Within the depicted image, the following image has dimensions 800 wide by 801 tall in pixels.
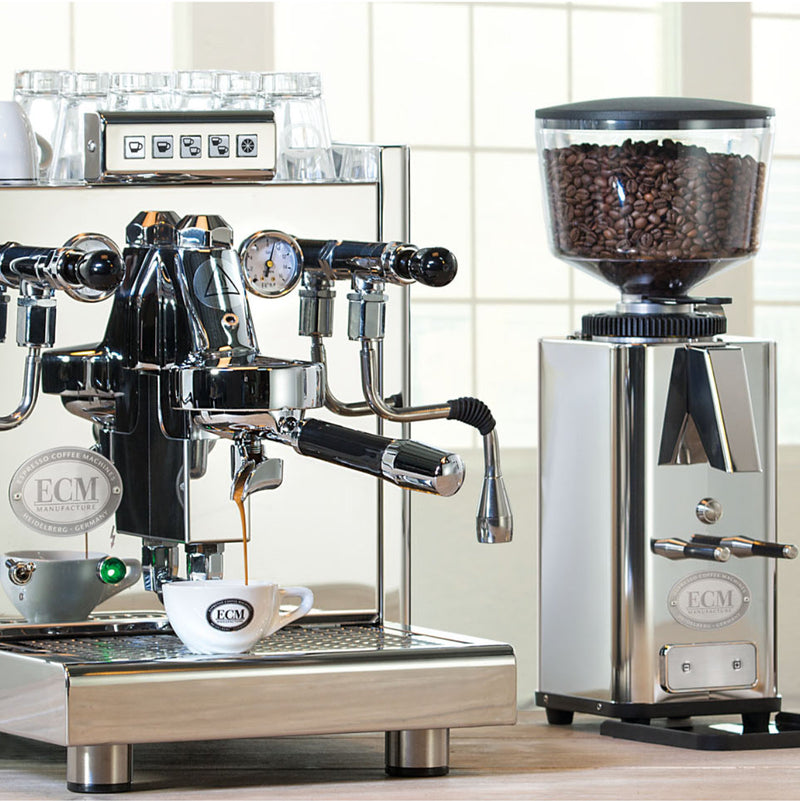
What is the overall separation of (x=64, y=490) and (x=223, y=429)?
0.13 metres

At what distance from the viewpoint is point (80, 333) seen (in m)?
1.08

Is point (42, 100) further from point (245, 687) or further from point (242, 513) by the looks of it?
point (245, 687)

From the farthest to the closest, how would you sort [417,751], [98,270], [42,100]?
[42,100] < [417,751] < [98,270]

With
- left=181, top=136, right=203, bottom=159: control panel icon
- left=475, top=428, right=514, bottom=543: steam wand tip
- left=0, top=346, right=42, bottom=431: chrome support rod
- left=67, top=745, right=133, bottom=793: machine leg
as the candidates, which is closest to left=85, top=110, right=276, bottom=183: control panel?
left=181, top=136, right=203, bottom=159: control panel icon

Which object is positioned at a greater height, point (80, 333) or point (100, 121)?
point (100, 121)

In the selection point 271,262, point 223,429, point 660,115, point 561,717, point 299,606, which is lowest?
point 561,717

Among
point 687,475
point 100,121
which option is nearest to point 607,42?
point 687,475

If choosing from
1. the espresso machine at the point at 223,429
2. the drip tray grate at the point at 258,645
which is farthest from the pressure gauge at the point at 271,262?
the drip tray grate at the point at 258,645

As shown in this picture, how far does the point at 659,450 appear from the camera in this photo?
3.82ft

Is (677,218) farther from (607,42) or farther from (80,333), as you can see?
(607,42)

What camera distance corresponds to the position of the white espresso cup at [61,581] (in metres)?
1.08

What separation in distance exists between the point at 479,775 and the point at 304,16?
0.86m

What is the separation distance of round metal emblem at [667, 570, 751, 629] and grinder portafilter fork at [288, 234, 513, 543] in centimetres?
16

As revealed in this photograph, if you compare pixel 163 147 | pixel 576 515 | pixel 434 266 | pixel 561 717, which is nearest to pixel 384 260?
pixel 434 266
